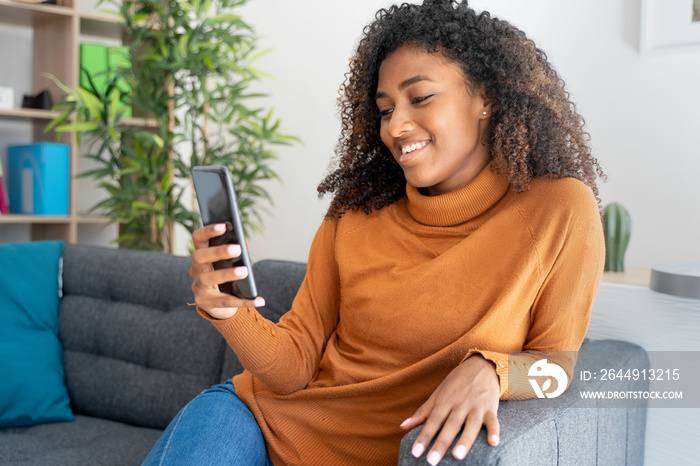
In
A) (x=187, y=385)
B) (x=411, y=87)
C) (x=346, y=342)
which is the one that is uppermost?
(x=411, y=87)

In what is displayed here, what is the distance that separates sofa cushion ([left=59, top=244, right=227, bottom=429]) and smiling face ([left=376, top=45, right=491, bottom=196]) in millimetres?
796

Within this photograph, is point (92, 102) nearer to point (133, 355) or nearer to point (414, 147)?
point (133, 355)

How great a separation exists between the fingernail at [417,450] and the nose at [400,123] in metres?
0.55

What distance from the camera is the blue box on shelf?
2754 millimetres

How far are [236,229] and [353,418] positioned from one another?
0.42 meters

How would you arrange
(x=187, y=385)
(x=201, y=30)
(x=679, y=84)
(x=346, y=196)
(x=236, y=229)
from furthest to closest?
1. (x=201, y=30)
2. (x=679, y=84)
3. (x=187, y=385)
4. (x=346, y=196)
5. (x=236, y=229)

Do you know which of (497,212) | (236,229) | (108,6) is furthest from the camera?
(108,6)

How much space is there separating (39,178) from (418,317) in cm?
221

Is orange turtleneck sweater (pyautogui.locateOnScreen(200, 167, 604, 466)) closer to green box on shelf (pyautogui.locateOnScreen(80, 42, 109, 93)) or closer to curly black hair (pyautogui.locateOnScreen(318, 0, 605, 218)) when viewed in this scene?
curly black hair (pyautogui.locateOnScreen(318, 0, 605, 218))

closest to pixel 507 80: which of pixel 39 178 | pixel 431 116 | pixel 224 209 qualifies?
pixel 431 116

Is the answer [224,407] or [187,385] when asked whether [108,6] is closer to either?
[187,385]

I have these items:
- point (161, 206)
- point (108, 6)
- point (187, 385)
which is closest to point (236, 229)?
point (187, 385)

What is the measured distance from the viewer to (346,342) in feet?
4.09

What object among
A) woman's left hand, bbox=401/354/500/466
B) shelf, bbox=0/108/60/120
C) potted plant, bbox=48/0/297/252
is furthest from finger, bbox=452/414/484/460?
shelf, bbox=0/108/60/120
